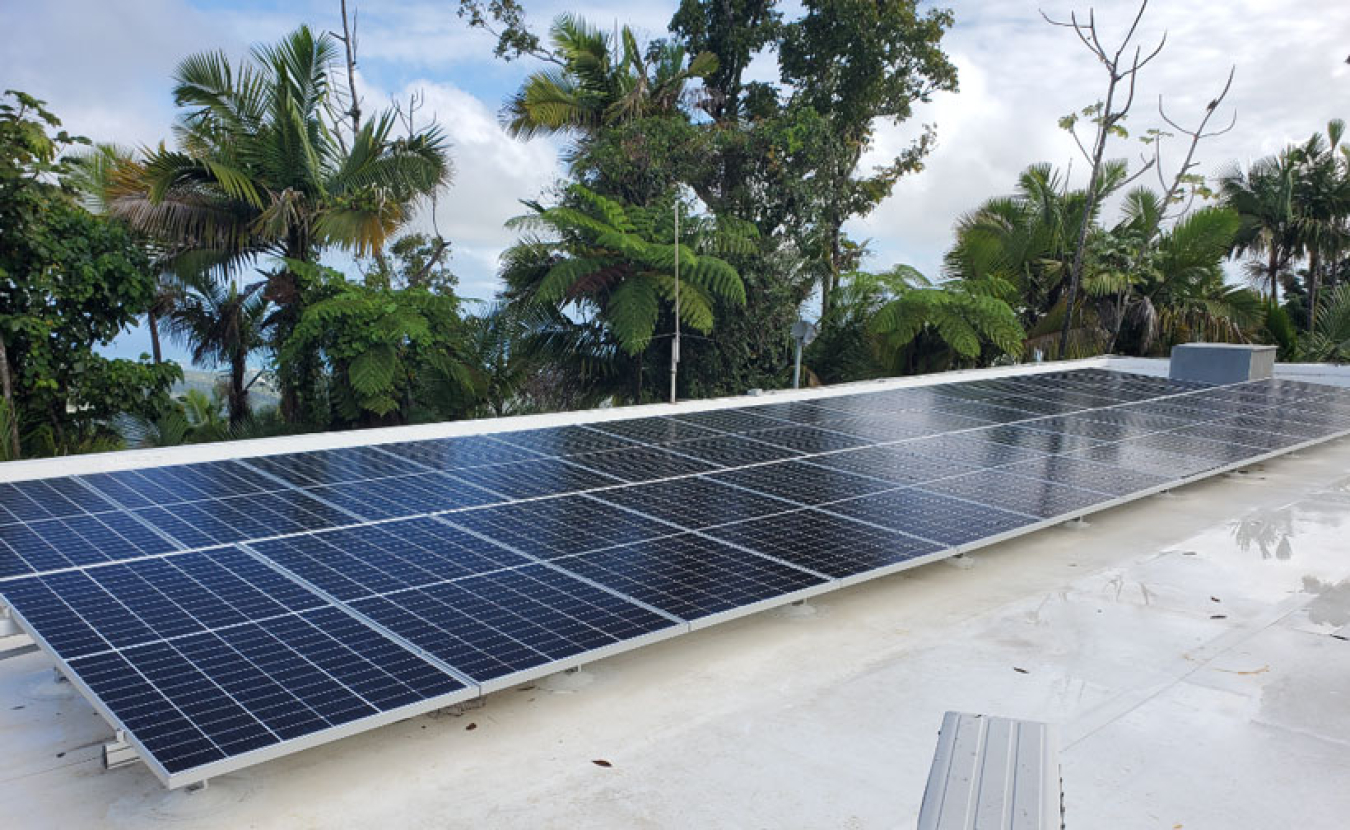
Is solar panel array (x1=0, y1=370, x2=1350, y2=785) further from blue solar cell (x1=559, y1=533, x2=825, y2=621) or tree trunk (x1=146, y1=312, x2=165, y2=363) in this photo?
tree trunk (x1=146, y1=312, x2=165, y2=363)

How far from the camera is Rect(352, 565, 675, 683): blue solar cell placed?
4.92 metres

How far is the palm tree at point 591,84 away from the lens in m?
24.6

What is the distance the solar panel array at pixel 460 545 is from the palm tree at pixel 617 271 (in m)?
8.60

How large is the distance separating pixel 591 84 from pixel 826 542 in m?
20.2

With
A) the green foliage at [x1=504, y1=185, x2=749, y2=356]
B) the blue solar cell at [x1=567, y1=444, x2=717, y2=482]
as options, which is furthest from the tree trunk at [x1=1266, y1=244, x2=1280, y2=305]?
the blue solar cell at [x1=567, y1=444, x2=717, y2=482]

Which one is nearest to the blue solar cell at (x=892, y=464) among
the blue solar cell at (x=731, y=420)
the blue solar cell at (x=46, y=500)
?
the blue solar cell at (x=731, y=420)

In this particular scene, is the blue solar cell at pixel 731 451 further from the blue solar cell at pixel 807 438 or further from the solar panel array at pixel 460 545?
the blue solar cell at pixel 807 438

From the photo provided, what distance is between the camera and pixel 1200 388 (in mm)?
16062

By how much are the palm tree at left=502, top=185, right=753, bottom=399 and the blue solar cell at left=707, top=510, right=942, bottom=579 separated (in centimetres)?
1210

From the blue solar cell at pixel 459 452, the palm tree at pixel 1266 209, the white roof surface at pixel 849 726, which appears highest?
the palm tree at pixel 1266 209

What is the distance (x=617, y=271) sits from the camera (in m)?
20.0

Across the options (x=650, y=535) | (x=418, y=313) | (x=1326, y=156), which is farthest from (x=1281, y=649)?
(x=1326, y=156)

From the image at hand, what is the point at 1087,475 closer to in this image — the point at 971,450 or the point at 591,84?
the point at 971,450

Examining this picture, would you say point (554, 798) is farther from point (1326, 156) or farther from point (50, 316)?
point (1326, 156)
